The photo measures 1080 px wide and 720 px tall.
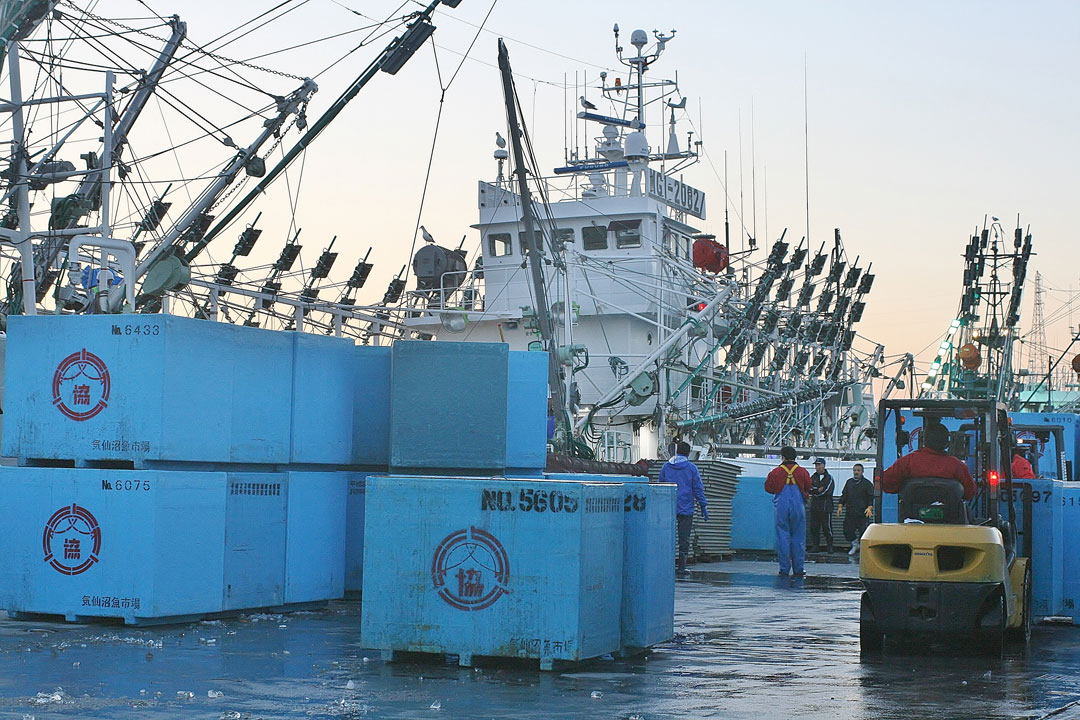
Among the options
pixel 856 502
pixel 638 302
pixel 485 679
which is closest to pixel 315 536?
pixel 485 679

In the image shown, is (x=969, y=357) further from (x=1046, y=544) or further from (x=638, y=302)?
(x=1046, y=544)

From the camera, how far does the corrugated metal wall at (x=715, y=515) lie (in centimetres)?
2186

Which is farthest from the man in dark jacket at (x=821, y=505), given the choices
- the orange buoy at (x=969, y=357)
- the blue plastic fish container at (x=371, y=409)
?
the orange buoy at (x=969, y=357)

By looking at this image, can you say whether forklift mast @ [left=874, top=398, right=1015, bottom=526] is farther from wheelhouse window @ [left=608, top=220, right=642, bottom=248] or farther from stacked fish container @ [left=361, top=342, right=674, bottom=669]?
wheelhouse window @ [left=608, top=220, right=642, bottom=248]

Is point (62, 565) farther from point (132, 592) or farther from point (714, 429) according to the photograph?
point (714, 429)

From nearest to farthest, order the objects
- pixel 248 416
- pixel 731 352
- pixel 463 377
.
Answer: pixel 248 416, pixel 463 377, pixel 731 352

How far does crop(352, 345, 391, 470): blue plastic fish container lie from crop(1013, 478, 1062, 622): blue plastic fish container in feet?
19.6

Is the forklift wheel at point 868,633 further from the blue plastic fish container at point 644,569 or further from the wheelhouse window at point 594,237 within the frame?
the wheelhouse window at point 594,237

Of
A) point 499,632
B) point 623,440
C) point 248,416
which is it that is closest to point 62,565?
point 248,416

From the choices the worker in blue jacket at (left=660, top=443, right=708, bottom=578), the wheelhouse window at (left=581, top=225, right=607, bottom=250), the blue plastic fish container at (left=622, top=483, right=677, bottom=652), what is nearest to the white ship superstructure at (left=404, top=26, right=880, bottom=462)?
the wheelhouse window at (left=581, top=225, right=607, bottom=250)

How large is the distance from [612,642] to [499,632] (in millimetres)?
977

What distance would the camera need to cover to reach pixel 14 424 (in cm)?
1143

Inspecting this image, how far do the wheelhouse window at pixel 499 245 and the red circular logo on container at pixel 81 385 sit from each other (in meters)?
25.8

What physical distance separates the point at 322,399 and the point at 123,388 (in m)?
2.22
